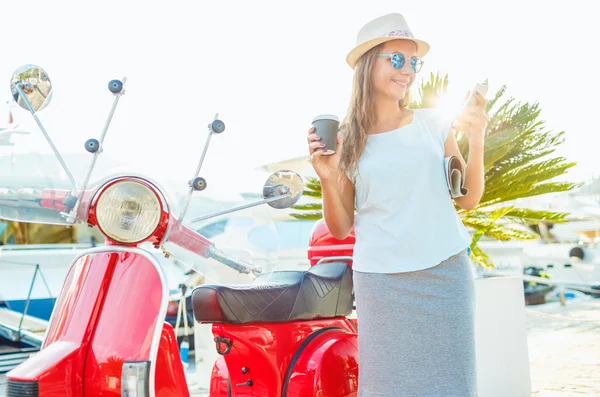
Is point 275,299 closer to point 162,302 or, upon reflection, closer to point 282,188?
point 282,188

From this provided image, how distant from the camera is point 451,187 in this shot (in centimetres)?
192

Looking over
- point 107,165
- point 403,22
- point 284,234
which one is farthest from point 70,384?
point 284,234

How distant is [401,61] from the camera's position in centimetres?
202

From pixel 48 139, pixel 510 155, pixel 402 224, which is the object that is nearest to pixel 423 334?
pixel 402 224

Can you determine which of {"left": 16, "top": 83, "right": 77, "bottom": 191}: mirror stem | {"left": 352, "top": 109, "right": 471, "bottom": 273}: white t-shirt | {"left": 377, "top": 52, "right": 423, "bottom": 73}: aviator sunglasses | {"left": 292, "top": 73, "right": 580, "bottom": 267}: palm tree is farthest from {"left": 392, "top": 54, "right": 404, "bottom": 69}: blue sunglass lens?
{"left": 292, "top": 73, "right": 580, "bottom": 267}: palm tree

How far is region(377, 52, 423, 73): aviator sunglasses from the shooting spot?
2020 mm

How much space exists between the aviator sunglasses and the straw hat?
0.17ft

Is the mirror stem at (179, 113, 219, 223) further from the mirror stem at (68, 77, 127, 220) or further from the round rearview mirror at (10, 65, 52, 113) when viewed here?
the round rearview mirror at (10, 65, 52, 113)

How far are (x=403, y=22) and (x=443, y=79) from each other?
11.5ft

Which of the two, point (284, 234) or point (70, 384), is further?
point (284, 234)

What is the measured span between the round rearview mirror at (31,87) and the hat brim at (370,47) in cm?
97

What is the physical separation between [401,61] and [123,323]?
1.15m

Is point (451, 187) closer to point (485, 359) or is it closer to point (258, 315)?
point (258, 315)

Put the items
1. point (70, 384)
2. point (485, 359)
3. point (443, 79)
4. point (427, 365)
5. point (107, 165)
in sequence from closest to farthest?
point (70, 384)
point (427, 365)
point (107, 165)
point (485, 359)
point (443, 79)
